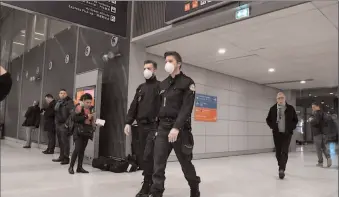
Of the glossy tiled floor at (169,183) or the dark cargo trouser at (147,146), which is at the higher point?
the dark cargo trouser at (147,146)

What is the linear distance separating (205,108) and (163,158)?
4.76 m

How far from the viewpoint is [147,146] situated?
2857mm

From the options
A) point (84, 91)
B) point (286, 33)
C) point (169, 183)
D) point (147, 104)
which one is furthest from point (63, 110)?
point (286, 33)

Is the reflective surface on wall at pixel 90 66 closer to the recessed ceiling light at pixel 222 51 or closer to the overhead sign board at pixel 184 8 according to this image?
the overhead sign board at pixel 184 8

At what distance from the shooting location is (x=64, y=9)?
4.02m

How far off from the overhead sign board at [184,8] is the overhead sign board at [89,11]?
964 millimetres

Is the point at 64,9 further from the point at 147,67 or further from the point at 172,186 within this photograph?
the point at 172,186

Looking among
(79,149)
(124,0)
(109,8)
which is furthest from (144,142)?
(124,0)

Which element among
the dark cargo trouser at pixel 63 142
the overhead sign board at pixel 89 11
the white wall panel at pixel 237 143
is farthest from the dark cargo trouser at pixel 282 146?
the dark cargo trouser at pixel 63 142

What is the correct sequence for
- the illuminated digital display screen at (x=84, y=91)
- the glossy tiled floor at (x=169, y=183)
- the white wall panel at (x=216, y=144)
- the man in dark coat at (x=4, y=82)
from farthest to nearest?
1. the white wall panel at (x=216, y=144)
2. the illuminated digital display screen at (x=84, y=91)
3. the glossy tiled floor at (x=169, y=183)
4. the man in dark coat at (x=4, y=82)

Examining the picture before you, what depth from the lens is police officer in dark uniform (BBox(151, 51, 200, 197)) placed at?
2.55m

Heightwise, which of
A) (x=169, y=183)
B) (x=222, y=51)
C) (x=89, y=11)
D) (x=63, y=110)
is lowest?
(x=169, y=183)

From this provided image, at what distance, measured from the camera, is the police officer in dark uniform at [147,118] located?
2.89 metres

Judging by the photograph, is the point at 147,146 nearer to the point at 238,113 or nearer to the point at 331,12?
the point at 331,12
